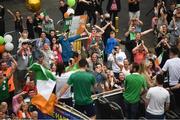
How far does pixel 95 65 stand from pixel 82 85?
265 centimetres

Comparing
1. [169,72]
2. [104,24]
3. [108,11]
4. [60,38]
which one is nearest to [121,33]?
[108,11]

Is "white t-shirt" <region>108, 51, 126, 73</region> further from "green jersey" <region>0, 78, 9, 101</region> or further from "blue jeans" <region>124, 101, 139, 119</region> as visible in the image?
"green jersey" <region>0, 78, 9, 101</region>

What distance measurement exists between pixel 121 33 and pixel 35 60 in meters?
4.85

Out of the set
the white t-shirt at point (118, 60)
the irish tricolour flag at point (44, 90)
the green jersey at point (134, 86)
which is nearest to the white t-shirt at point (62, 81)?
the irish tricolour flag at point (44, 90)

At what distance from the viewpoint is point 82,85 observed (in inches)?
416

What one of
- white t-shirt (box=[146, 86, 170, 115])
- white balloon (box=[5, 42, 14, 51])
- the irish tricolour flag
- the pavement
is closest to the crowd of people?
white t-shirt (box=[146, 86, 170, 115])

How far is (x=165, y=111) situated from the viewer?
35.1ft

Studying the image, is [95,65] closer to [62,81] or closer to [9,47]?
[62,81]

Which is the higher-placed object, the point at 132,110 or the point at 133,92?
the point at 133,92

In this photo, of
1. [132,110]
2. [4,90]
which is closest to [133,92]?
[132,110]

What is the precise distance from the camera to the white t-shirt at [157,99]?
1034 centimetres

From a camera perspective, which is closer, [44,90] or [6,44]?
[44,90]

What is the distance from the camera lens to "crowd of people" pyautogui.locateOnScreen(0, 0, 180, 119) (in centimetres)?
1071

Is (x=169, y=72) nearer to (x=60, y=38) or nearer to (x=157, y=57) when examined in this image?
(x=157, y=57)
